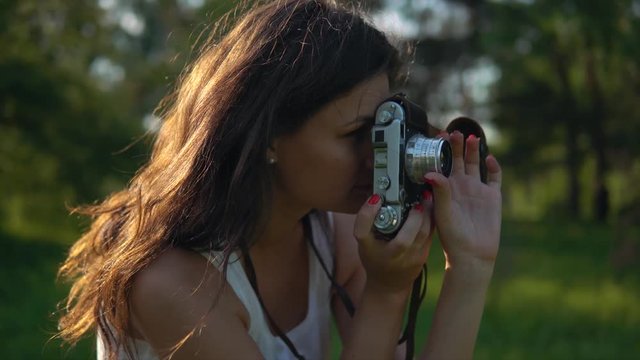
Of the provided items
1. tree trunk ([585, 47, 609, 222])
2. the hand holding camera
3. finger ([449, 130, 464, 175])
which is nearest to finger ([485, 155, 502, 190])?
the hand holding camera

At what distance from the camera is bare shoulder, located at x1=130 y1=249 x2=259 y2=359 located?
5.13ft

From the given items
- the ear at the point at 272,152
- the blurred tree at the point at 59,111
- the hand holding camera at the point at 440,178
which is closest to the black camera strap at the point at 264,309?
the ear at the point at 272,152

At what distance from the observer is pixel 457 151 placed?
166 cm

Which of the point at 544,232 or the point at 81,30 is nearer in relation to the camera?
the point at 81,30

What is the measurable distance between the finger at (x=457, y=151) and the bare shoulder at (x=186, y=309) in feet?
1.81

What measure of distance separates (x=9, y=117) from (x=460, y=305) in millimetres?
7094

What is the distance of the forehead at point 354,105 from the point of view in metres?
1.60

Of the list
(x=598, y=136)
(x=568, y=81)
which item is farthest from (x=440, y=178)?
(x=568, y=81)

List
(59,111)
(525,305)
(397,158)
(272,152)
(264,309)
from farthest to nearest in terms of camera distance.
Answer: (59,111) < (525,305) < (264,309) < (272,152) < (397,158)

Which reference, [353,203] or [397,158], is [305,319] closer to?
[353,203]

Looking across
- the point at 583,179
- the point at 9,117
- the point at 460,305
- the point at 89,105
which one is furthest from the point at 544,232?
the point at 460,305

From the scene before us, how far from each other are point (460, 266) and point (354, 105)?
0.40 m

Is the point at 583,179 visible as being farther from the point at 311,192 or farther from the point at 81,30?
the point at 311,192

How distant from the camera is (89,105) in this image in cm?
925
